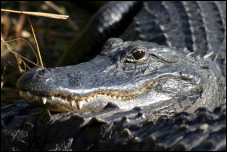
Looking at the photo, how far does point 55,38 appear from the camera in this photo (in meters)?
5.68

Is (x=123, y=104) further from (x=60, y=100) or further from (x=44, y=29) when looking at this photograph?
(x=44, y=29)

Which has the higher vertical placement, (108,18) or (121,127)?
(108,18)

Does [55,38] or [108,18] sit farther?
[55,38]

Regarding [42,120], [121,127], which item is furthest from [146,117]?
[42,120]

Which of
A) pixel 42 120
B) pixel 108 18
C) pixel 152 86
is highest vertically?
pixel 108 18

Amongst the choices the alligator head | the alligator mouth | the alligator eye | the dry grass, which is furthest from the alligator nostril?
the dry grass

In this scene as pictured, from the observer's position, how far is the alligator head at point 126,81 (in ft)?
7.22

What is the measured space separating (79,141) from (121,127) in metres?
0.24

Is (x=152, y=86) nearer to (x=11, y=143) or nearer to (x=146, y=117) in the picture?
(x=146, y=117)

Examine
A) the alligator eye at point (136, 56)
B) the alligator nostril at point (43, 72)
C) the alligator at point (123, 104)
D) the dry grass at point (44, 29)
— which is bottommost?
the alligator at point (123, 104)

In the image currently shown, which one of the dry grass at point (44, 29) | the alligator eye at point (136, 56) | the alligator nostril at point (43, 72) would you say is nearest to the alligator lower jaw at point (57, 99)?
the alligator nostril at point (43, 72)

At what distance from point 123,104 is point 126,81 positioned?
0.16 metres

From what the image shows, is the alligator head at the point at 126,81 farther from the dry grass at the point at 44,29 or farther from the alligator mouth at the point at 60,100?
the dry grass at the point at 44,29

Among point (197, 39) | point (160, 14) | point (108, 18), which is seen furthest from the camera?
point (108, 18)
